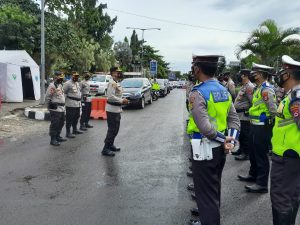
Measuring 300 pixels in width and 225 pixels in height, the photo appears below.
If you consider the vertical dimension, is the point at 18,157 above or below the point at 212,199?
below

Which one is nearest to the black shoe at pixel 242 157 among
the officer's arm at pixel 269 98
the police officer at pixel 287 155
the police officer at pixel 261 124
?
the police officer at pixel 261 124

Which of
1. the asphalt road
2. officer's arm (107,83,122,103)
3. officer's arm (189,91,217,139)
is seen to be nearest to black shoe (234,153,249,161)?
the asphalt road

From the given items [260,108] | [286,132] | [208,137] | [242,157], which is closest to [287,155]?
[286,132]

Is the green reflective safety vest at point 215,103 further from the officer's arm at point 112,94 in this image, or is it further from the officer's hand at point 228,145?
the officer's arm at point 112,94

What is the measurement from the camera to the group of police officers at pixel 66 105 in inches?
382

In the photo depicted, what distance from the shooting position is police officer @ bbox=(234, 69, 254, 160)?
7.61m

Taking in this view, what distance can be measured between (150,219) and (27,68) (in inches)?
647

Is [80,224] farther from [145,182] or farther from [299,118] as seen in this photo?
[299,118]

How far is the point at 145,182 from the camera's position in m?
6.50

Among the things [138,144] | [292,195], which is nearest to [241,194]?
[292,195]

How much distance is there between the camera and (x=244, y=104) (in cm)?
791

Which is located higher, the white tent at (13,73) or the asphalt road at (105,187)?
the white tent at (13,73)

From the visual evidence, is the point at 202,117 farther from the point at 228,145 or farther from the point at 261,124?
the point at 261,124

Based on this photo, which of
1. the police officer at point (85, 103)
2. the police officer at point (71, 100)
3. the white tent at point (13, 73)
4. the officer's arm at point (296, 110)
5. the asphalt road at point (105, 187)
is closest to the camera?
the officer's arm at point (296, 110)
